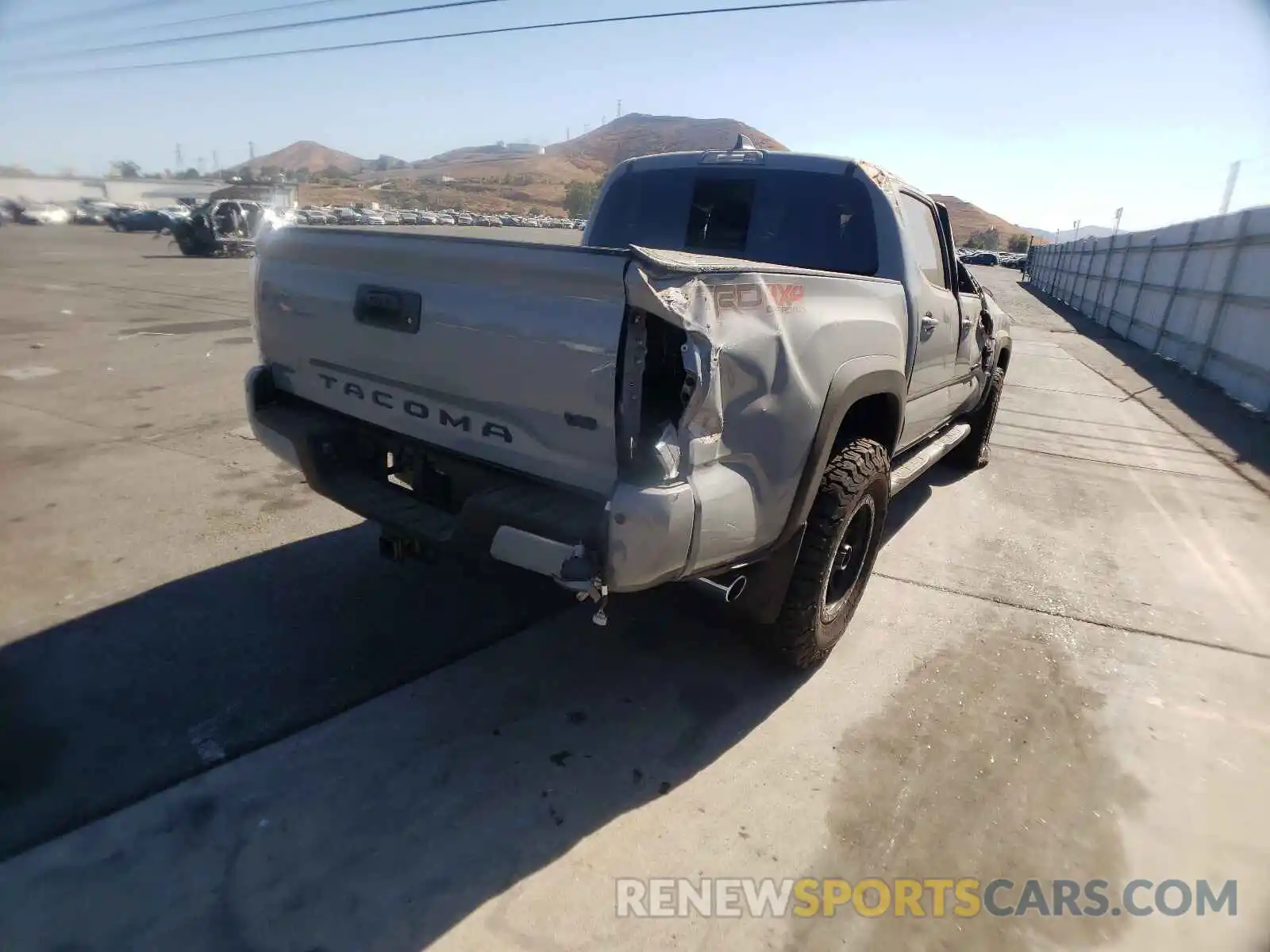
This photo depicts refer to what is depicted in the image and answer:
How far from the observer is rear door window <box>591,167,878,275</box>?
387 cm

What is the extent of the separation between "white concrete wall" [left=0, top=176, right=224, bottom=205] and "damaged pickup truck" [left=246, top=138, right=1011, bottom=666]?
285 feet

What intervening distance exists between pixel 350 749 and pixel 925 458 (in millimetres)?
3360

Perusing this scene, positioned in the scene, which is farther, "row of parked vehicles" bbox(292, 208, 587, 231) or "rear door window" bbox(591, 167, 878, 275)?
"row of parked vehicles" bbox(292, 208, 587, 231)

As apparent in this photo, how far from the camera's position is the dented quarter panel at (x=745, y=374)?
2207mm

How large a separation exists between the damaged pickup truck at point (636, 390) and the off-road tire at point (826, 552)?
12 millimetres

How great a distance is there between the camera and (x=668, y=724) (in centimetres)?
303

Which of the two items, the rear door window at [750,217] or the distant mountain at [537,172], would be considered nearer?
the rear door window at [750,217]

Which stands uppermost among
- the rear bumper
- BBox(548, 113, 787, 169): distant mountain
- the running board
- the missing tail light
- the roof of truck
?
BBox(548, 113, 787, 169): distant mountain

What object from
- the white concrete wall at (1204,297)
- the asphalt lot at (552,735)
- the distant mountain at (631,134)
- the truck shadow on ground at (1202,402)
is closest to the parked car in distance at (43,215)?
the asphalt lot at (552,735)

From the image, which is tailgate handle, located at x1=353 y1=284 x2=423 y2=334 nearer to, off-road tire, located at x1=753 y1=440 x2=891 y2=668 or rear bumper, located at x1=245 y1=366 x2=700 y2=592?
rear bumper, located at x1=245 y1=366 x2=700 y2=592

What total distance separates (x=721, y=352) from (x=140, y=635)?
9.51 feet

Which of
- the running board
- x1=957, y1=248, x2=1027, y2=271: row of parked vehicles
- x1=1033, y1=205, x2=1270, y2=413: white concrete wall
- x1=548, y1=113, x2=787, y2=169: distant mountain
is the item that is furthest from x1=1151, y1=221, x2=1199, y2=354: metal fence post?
x1=548, y1=113, x2=787, y2=169: distant mountain

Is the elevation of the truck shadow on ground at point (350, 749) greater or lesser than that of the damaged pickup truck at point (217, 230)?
lesser

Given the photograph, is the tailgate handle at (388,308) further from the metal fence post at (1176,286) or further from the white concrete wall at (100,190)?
the white concrete wall at (100,190)
